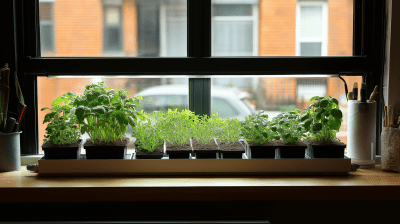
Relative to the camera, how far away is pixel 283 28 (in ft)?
5.93

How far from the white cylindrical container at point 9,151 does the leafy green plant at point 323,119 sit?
129 centimetres

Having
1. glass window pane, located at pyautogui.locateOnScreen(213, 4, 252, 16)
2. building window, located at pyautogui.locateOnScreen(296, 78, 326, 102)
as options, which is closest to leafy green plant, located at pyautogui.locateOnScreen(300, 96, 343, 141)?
building window, located at pyautogui.locateOnScreen(296, 78, 326, 102)

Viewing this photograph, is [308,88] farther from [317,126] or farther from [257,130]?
[257,130]

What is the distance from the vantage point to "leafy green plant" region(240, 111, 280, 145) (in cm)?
154

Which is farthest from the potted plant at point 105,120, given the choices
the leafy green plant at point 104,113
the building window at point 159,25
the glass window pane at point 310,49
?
the glass window pane at point 310,49

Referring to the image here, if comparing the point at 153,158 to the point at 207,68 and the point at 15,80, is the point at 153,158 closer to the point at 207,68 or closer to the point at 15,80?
the point at 207,68

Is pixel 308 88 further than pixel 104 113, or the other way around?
pixel 308 88

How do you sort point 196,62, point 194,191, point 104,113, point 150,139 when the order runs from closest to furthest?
point 194,191, point 104,113, point 150,139, point 196,62

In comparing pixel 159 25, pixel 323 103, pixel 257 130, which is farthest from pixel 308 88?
pixel 159 25

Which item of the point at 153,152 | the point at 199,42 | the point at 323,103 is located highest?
the point at 199,42

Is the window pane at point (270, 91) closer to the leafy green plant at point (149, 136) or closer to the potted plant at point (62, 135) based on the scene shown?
the leafy green plant at point (149, 136)

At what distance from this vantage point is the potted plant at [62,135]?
4.91ft

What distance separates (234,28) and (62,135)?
0.98m

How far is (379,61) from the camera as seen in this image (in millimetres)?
1764
